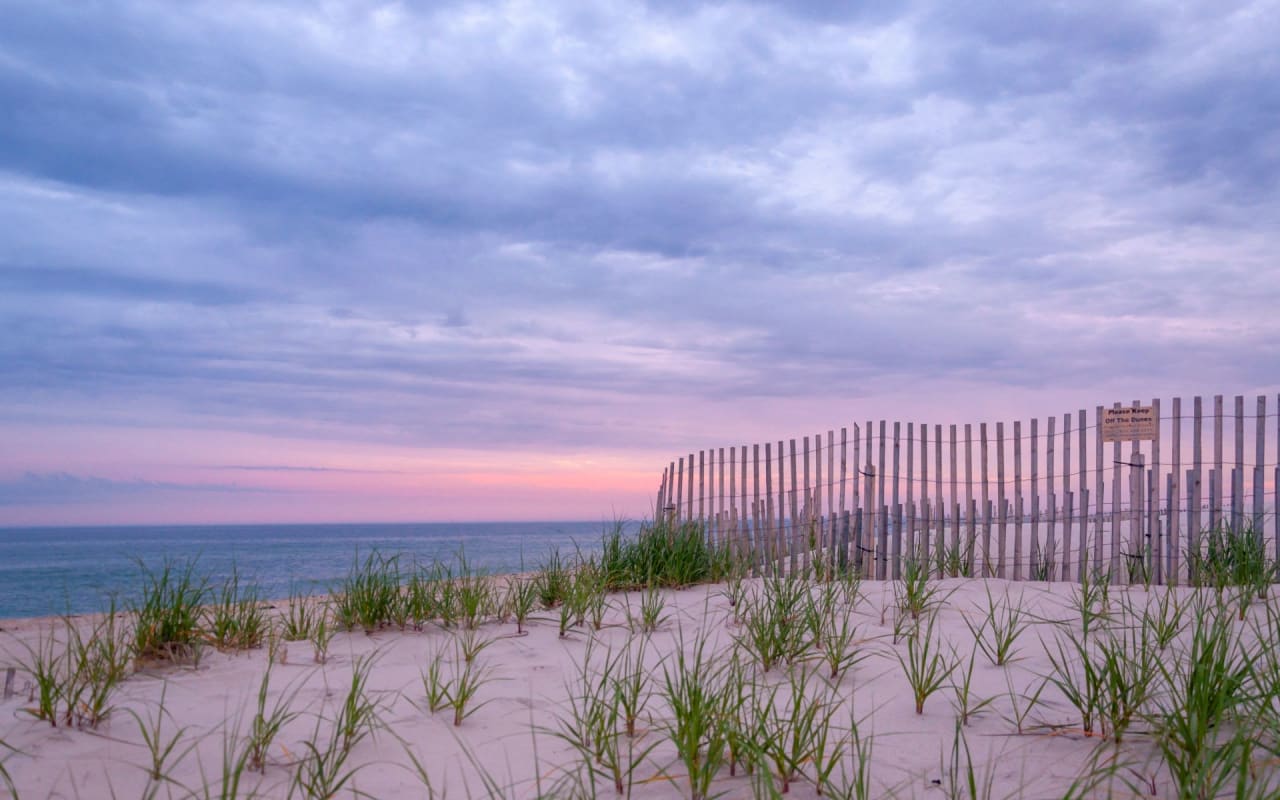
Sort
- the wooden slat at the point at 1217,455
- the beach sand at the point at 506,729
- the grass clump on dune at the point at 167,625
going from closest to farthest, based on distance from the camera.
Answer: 1. the beach sand at the point at 506,729
2. the grass clump on dune at the point at 167,625
3. the wooden slat at the point at 1217,455

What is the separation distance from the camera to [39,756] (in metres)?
2.89

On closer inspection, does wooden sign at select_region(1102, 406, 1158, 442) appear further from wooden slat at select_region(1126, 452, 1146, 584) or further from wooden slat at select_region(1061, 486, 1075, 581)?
wooden slat at select_region(1061, 486, 1075, 581)

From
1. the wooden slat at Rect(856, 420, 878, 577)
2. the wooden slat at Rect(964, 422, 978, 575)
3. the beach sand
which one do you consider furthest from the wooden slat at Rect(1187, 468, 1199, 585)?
the beach sand

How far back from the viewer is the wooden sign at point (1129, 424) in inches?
334

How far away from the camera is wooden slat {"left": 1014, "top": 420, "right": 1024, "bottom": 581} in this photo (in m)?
9.20

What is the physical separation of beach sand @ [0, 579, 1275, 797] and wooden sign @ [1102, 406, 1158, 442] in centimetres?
489

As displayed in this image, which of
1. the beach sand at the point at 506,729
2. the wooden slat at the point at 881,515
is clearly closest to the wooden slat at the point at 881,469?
the wooden slat at the point at 881,515

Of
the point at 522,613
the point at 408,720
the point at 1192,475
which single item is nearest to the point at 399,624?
the point at 522,613

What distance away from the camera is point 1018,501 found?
362 inches

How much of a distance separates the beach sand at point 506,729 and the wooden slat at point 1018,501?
5.00 m

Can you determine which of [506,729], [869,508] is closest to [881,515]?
[869,508]

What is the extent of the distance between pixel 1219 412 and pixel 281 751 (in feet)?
28.7

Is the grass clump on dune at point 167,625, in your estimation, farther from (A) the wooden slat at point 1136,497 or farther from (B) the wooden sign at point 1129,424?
(A) the wooden slat at point 1136,497

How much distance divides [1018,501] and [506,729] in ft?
24.6
